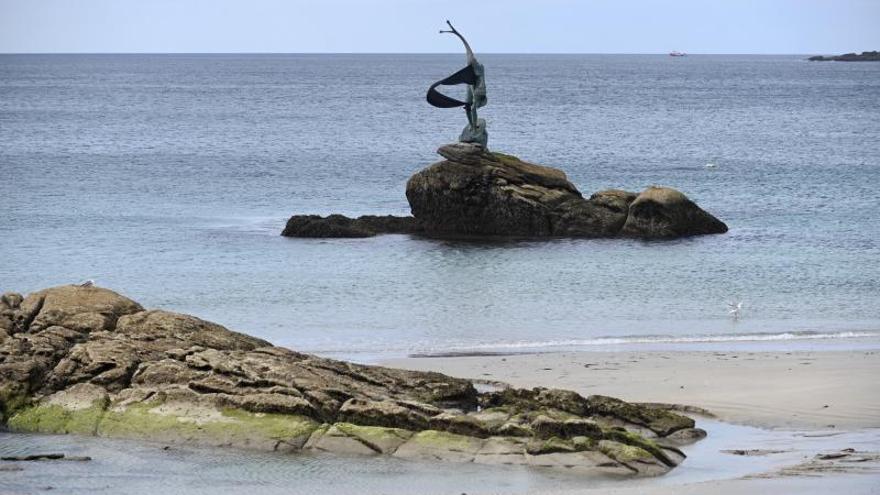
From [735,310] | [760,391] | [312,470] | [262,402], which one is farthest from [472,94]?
[312,470]

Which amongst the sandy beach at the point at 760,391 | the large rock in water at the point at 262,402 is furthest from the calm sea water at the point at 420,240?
the large rock in water at the point at 262,402

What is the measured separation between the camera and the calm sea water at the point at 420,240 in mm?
30000

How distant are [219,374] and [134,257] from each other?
19796 millimetres

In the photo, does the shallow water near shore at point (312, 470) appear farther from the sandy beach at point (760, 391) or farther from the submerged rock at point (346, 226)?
the submerged rock at point (346, 226)

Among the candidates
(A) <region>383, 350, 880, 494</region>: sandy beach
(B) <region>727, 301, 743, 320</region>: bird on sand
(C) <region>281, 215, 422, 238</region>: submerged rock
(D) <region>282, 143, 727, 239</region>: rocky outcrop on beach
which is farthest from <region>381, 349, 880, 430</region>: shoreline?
(C) <region>281, 215, 422, 238</region>: submerged rock

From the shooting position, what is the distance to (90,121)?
99.5 meters

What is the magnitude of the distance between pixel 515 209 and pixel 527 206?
1.18 ft

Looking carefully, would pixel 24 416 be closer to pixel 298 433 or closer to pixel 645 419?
pixel 298 433

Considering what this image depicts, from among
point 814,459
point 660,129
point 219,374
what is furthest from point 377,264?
point 660,129

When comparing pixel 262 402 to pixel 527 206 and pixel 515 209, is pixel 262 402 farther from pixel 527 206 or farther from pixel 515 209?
pixel 527 206

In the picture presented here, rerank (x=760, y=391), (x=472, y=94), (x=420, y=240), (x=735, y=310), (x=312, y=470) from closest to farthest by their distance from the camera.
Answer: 1. (x=312, y=470)
2. (x=760, y=391)
3. (x=735, y=310)
4. (x=420, y=240)
5. (x=472, y=94)

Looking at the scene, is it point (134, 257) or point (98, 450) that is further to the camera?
point (134, 257)

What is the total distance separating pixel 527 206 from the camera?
41375mm

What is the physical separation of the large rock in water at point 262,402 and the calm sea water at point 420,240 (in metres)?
6.43
